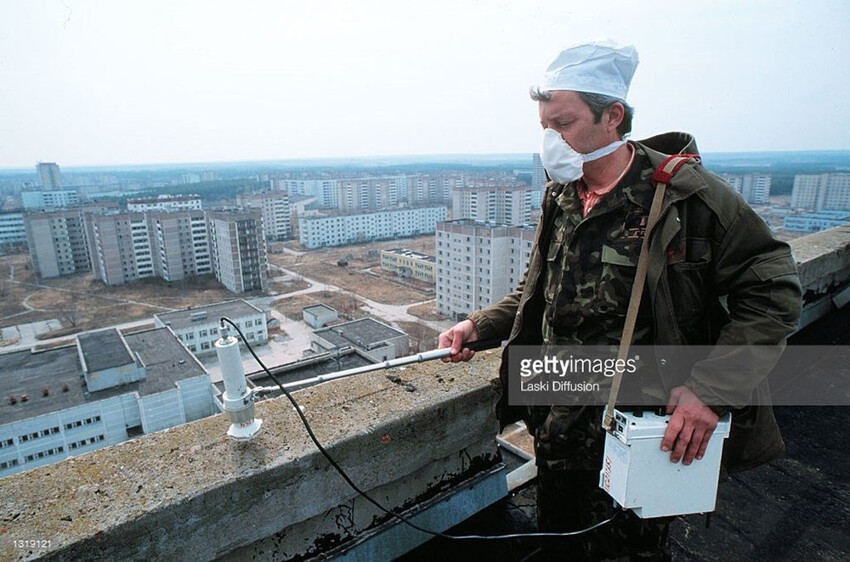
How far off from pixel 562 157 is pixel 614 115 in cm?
18

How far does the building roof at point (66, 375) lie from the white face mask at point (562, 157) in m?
14.9

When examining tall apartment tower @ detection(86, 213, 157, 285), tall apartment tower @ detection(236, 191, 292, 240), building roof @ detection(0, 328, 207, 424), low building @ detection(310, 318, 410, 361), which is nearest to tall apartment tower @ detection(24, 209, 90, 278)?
tall apartment tower @ detection(86, 213, 157, 285)

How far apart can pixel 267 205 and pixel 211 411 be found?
44.8 m

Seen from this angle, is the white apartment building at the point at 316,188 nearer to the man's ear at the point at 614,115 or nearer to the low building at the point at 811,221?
the low building at the point at 811,221

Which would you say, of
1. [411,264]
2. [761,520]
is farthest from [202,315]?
[761,520]

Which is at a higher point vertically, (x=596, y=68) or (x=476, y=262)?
(x=596, y=68)

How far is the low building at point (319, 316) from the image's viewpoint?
2548 cm

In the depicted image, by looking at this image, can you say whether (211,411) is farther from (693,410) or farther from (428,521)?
(693,410)

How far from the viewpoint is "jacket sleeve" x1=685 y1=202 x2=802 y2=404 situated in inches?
42.8

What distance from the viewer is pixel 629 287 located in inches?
50.6

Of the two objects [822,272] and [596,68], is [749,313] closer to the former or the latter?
[596,68]

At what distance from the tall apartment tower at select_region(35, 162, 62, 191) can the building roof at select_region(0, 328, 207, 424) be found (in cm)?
8938

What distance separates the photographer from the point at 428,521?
172 cm

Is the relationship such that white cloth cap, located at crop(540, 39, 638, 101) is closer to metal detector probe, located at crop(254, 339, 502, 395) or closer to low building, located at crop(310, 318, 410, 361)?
metal detector probe, located at crop(254, 339, 502, 395)
